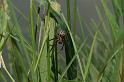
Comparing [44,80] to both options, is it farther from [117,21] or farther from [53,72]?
[117,21]

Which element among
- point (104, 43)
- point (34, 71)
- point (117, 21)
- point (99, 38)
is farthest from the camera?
point (99, 38)

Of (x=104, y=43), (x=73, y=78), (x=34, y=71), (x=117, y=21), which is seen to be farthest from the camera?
(x=104, y=43)

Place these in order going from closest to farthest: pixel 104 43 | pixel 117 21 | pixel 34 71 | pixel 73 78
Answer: pixel 34 71 → pixel 73 78 → pixel 117 21 → pixel 104 43

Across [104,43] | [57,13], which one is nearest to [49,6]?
[57,13]

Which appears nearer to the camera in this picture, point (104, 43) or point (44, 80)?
point (44, 80)

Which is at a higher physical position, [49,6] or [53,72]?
[49,6]

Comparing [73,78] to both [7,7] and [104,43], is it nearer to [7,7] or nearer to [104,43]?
[7,7]

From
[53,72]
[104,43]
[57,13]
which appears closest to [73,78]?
[53,72]

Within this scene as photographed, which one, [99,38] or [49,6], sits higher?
[49,6]

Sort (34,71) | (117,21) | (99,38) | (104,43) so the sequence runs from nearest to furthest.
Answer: (34,71) < (117,21) < (104,43) < (99,38)
